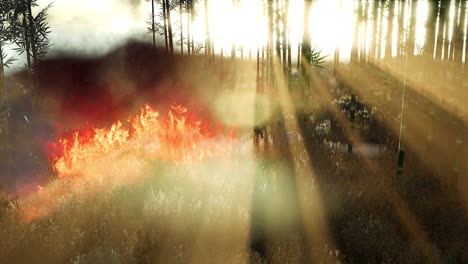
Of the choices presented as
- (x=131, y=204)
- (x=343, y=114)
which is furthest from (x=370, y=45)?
(x=131, y=204)

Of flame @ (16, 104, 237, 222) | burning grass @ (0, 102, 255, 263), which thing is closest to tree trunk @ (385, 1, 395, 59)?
flame @ (16, 104, 237, 222)

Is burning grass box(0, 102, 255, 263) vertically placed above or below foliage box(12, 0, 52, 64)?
below

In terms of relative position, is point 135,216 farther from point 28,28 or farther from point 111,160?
point 28,28

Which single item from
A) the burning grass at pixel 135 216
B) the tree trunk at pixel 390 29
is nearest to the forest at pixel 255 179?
the burning grass at pixel 135 216

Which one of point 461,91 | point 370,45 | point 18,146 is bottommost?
point 18,146

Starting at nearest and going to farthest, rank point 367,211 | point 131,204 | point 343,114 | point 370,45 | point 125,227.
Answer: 1. point 125,227
2. point 131,204
3. point 367,211
4. point 343,114
5. point 370,45

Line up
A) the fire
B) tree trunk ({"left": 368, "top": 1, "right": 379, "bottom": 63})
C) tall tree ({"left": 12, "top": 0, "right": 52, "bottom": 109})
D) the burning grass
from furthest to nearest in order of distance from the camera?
tree trunk ({"left": 368, "top": 1, "right": 379, "bottom": 63})
tall tree ({"left": 12, "top": 0, "right": 52, "bottom": 109})
the fire
the burning grass

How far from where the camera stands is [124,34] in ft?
118

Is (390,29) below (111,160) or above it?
above

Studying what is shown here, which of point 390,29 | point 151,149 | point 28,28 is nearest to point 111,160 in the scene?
point 151,149

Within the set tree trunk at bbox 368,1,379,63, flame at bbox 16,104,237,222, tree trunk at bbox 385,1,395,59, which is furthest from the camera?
tree trunk at bbox 368,1,379,63

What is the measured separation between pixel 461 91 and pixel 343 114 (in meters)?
4.76

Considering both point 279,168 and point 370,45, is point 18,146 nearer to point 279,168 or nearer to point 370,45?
point 279,168

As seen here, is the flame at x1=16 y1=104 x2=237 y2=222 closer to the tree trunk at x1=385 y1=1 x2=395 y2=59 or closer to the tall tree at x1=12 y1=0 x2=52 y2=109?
the tall tree at x1=12 y1=0 x2=52 y2=109
